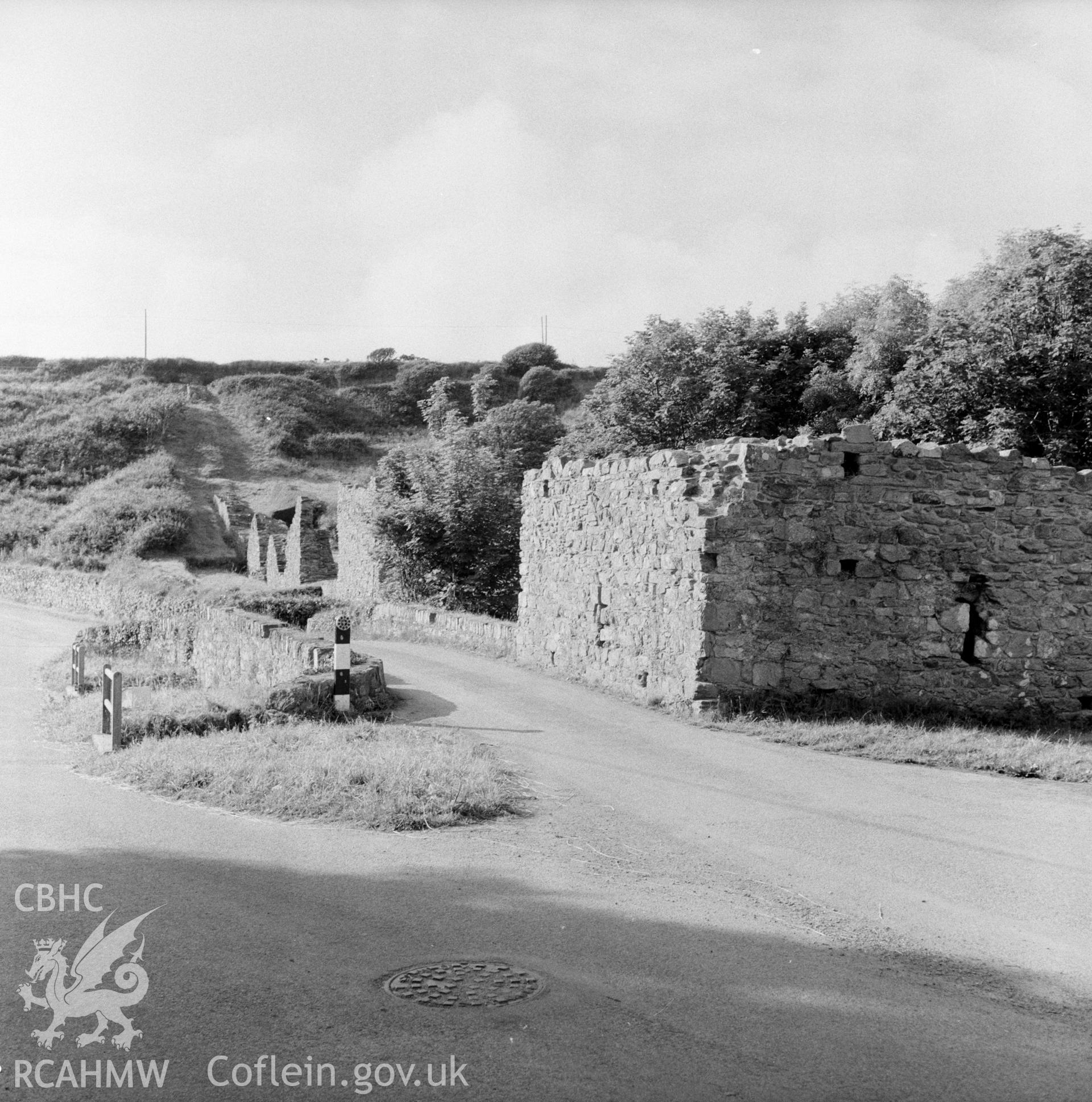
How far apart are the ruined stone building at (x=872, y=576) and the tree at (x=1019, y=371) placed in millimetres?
8117

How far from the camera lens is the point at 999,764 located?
10.1 m

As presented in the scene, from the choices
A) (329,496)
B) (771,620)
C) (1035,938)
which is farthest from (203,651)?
(329,496)

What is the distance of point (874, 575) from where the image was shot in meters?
12.7

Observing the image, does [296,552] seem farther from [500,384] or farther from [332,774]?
[500,384]

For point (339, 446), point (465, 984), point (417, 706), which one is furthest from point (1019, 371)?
point (339, 446)

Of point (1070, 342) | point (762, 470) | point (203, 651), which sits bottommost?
point (203, 651)

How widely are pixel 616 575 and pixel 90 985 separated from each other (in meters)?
10.3

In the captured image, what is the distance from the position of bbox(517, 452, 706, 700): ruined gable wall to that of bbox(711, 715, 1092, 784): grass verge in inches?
50.8

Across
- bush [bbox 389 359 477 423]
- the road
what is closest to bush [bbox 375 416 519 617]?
the road

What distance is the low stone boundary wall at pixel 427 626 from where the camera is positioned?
744 inches

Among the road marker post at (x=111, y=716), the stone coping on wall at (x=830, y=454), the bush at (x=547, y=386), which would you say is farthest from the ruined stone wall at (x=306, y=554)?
the bush at (x=547, y=386)

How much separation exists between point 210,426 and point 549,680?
59.6m

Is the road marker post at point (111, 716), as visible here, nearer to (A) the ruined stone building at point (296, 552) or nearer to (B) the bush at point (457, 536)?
(B) the bush at point (457, 536)

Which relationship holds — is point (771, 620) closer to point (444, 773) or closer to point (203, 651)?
point (444, 773)
